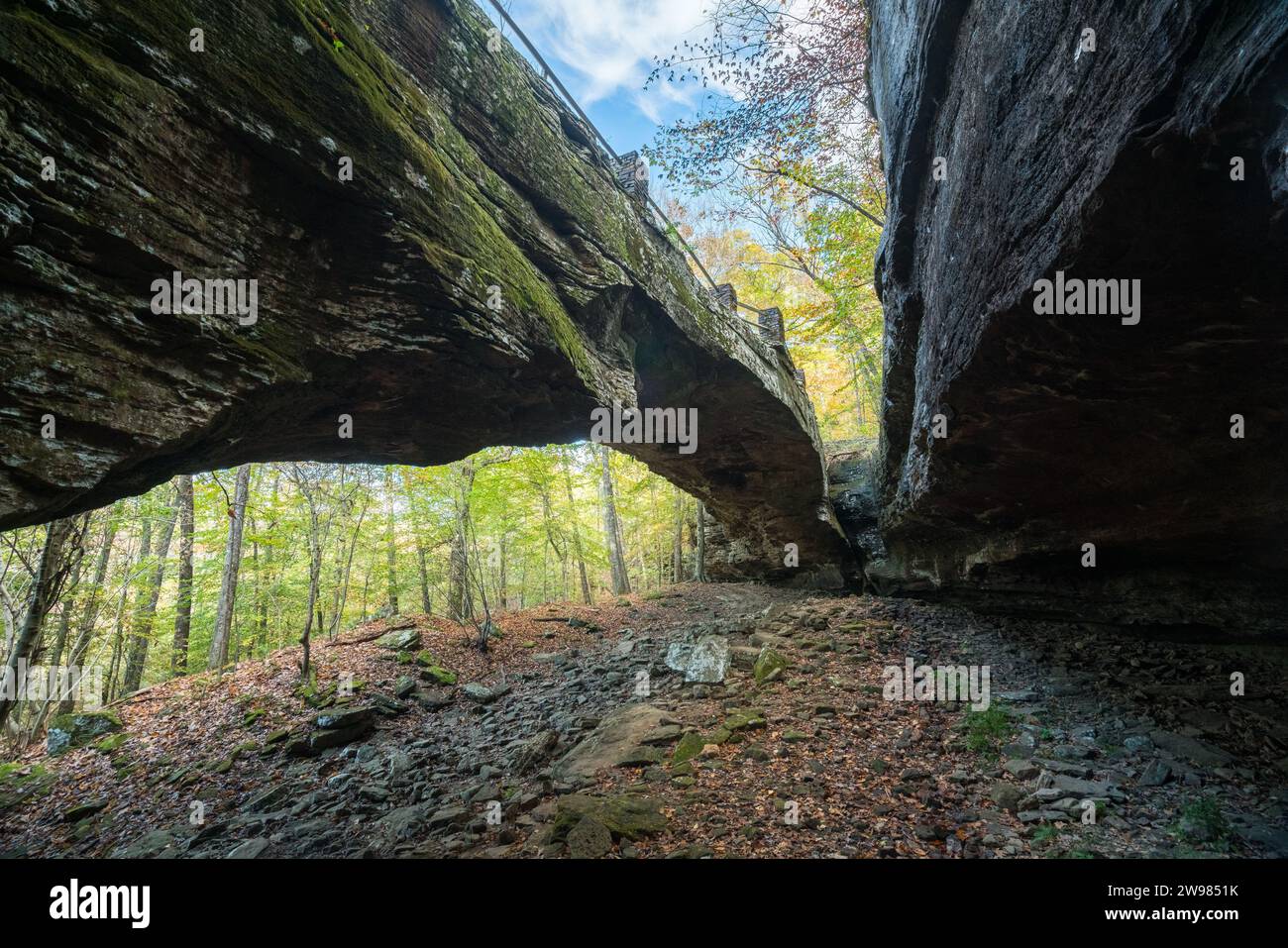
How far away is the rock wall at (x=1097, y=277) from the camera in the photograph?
7.88ft

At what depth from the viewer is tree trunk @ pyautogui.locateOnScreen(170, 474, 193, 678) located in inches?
488

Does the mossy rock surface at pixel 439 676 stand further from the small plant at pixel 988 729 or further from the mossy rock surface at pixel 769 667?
the small plant at pixel 988 729

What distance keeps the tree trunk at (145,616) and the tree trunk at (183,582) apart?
0.33m

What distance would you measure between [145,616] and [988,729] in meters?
17.2

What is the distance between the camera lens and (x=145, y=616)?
39.1 ft

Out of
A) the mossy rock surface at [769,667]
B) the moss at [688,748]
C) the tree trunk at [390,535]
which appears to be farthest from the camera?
the tree trunk at [390,535]

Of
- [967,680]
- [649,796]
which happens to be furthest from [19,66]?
[967,680]

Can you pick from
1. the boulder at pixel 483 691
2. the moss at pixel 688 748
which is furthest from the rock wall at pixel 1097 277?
the boulder at pixel 483 691

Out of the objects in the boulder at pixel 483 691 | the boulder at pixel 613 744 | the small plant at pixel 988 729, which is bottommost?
the boulder at pixel 483 691

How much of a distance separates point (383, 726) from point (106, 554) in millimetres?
9698

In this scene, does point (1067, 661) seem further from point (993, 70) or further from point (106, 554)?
point (106, 554)

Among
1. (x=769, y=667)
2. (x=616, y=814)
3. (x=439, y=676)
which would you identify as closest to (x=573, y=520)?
(x=439, y=676)

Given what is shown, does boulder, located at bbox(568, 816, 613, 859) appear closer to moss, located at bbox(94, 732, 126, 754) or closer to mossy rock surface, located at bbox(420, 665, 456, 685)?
mossy rock surface, located at bbox(420, 665, 456, 685)
